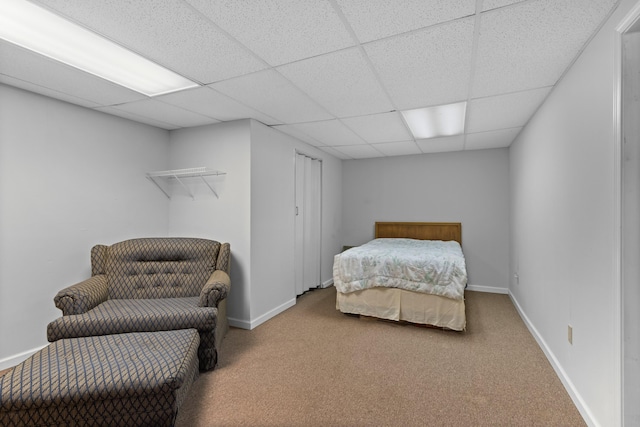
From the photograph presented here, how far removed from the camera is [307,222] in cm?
441

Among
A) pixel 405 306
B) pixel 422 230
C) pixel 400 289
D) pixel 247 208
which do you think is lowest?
pixel 405 306

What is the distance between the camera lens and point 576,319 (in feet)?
6.06

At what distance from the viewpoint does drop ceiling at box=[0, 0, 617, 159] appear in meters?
1.42

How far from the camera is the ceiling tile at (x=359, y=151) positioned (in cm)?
439

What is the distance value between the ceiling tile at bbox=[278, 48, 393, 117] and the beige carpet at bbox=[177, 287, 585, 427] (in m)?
2.15

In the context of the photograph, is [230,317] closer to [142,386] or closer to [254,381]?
[254,381]

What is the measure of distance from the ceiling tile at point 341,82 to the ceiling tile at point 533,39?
0.69 metres

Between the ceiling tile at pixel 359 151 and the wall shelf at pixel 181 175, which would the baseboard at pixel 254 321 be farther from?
the ceiling tile at pixel 359 151

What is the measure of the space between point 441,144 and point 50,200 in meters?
4.41

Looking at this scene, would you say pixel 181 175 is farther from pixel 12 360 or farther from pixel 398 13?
pixel 398 13

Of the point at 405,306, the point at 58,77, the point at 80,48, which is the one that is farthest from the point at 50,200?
the point at 405,306

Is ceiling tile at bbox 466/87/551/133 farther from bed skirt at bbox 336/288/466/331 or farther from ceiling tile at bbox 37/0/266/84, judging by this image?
ceiling tile at bbox 37/0/266/84

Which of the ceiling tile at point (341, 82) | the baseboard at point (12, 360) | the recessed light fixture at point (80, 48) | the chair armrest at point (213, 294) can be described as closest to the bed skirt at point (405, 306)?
the chair armrest at point (213, 294)

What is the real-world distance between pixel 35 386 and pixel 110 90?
204 centimetres
